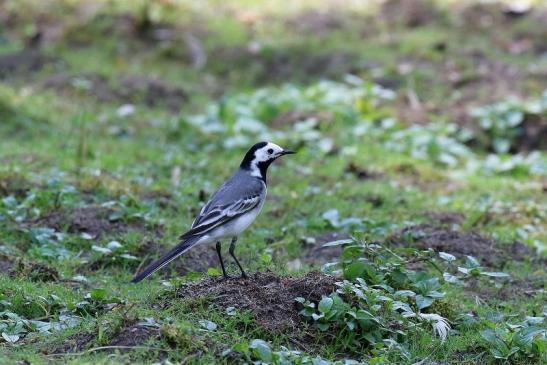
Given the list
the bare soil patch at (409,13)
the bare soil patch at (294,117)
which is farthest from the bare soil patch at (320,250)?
the bare soil patch at (409,13)

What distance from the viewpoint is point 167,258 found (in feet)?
20.7

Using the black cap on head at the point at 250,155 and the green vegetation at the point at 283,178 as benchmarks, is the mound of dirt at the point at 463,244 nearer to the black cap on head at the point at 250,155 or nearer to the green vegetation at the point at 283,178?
the green vegetation at the point at 283,178

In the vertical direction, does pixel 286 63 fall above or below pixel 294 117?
above

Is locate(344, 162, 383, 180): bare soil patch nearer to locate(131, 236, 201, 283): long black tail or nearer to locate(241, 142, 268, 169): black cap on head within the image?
locate(241, 142, 268, 169): black cap on head

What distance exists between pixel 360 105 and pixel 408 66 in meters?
1.79

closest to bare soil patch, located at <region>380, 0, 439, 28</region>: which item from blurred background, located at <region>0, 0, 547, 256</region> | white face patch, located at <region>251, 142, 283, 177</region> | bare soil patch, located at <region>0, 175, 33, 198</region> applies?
blurred background, located at <region>0, 0, 547, 256</region>

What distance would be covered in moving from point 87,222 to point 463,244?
321cm

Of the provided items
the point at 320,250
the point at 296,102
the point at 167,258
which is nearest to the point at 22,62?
the point at 296,102

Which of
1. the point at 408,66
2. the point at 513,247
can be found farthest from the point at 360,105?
the point at 513,247

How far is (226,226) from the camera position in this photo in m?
6.75

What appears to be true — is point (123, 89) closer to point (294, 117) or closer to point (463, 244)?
point (294, 117)

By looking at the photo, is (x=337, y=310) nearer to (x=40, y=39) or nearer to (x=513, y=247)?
(x=513, y=247)

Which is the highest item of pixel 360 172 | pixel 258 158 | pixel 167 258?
pixel 258 158

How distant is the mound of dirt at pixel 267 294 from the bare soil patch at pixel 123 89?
7.17 metres
